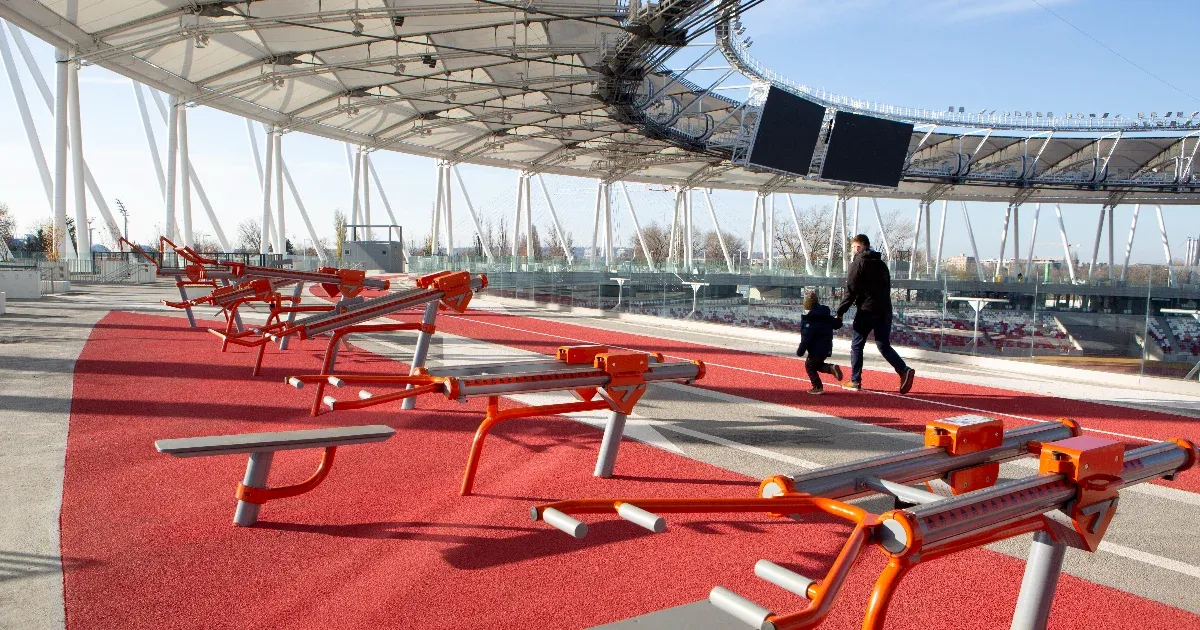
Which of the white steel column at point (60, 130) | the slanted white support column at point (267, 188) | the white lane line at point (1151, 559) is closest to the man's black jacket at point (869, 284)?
the white lane line at point (1151, 559)

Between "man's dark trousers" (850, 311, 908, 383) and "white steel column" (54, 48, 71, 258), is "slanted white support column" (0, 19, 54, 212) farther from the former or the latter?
"man's dark trousers" (850, 311, 908, 383)

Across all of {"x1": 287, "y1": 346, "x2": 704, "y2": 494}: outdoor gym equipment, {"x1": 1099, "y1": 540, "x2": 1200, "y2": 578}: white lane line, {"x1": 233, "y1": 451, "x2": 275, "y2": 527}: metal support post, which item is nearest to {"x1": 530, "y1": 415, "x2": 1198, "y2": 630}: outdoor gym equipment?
{"x1": 1099, "y1": 540, "x2": 1200, "y2": 578}: white lane line

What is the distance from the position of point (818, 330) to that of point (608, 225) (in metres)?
53.4

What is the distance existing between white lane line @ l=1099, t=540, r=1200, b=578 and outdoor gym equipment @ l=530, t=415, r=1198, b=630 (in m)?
2.17

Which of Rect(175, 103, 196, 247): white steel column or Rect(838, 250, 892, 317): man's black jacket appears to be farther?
Rect(175, 103, 196, 247): white steel column

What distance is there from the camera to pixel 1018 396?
995cm

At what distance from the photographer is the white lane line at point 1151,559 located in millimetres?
4145

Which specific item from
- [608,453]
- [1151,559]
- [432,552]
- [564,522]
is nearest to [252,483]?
[432,552]

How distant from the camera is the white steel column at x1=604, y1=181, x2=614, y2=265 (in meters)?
60.9

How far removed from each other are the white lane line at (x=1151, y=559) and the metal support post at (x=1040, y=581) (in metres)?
2.61

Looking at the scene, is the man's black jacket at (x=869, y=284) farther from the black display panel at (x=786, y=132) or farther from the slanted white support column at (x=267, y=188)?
the slanted white support column at (x=267, y=188)

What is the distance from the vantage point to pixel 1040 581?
224 centimetres

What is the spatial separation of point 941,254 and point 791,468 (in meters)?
65.1

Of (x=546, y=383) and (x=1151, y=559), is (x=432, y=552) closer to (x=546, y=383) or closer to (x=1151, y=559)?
(x=546, y=383)
